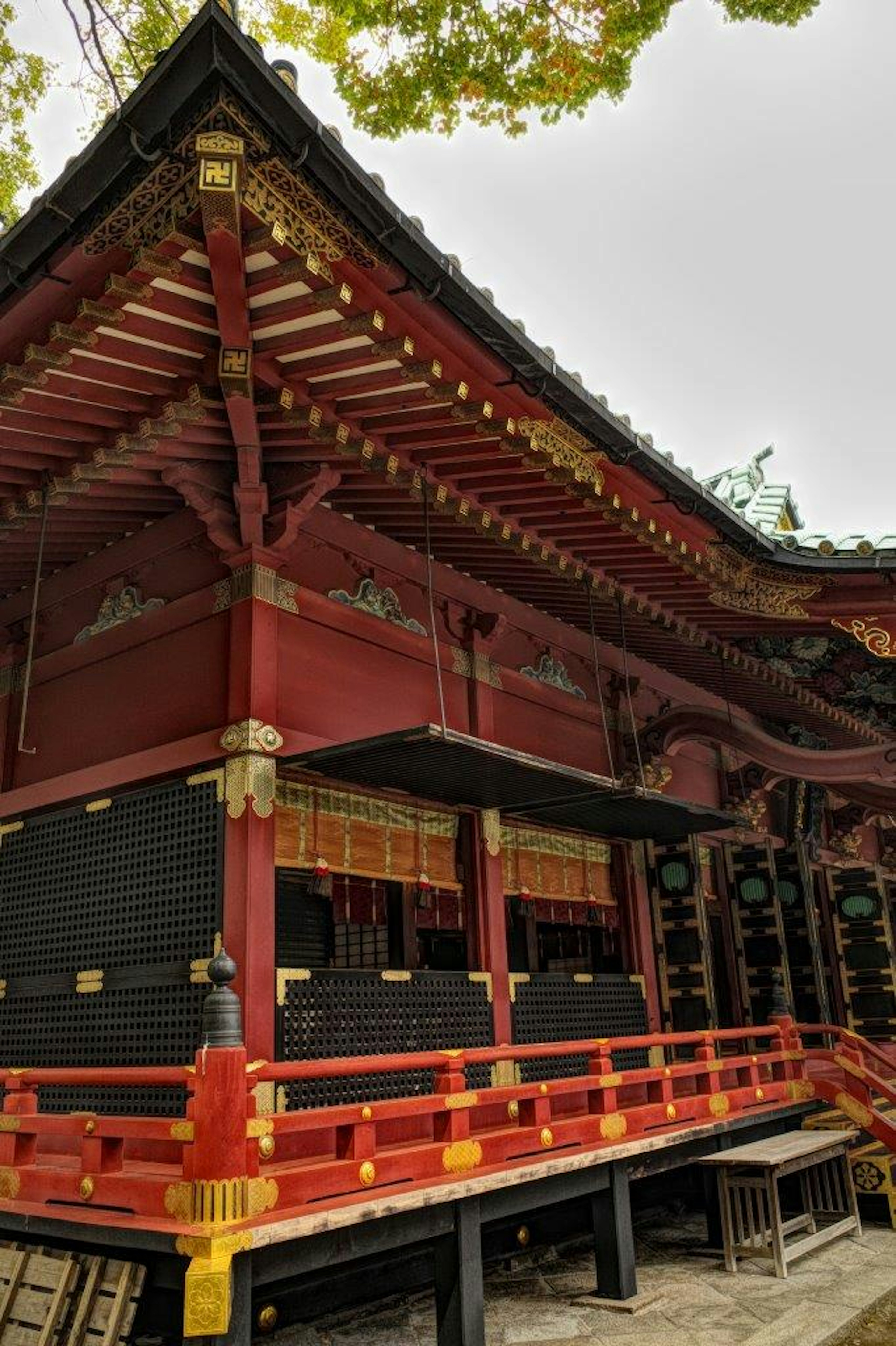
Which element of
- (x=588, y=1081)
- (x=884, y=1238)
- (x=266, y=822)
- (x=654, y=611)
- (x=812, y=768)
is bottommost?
(x=884, y=1238)

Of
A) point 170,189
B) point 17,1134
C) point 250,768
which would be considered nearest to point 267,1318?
point 17,1134

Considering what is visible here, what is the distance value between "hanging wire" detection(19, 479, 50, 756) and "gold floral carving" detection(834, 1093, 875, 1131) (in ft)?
27.5

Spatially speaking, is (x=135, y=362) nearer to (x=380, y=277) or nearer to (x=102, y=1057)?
(x=380, y=277)

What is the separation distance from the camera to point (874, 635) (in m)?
9.25

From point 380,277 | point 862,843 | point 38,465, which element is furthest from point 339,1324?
point 862,843

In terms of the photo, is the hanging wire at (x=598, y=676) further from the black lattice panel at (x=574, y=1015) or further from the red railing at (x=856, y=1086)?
the red railing at (x=856, y=1086)

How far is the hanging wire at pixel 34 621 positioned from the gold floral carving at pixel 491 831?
3.87m

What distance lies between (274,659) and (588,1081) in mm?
3899

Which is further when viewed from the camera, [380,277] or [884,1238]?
[884,1238]

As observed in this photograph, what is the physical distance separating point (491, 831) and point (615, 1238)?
11.0 feet

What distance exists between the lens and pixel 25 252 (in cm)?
483

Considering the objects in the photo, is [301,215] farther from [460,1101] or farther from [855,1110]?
[855,1110]

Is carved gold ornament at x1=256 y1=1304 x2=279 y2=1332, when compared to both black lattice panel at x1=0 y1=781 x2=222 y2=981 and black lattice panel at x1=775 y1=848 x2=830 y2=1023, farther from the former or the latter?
black lattice panel at x1=775 y1=848 x2=830 y2=1023

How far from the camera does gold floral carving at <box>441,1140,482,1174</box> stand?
19.5ft
